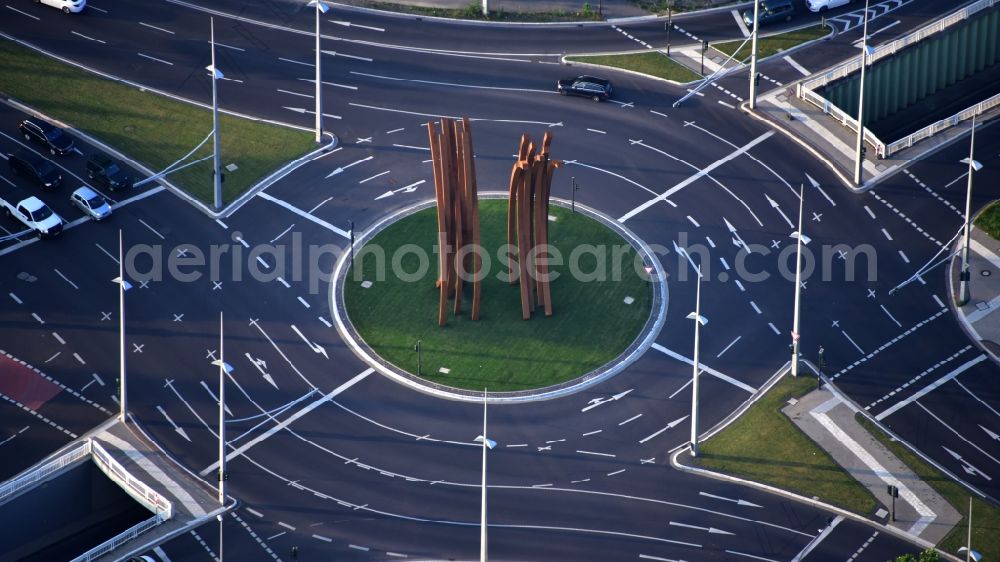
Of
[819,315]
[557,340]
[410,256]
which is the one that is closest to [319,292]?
[410,256]

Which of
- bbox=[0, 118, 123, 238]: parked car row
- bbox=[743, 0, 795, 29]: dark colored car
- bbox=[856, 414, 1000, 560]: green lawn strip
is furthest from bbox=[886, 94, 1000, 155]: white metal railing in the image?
bbox=[0, 118, 123, 238]: parked car row

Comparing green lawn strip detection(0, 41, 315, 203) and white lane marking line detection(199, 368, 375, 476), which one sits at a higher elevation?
green lawn strip detection(0, 41, 315, 203)

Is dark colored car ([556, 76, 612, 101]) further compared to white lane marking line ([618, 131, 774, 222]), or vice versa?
dark colored car ([556, 76, 612, 101])

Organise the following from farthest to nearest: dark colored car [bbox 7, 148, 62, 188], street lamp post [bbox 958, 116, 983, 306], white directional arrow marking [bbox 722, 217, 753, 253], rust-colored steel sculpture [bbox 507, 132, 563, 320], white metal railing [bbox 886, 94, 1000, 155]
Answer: white metal railing [bbox 886, 94, 1000, 155]
dark colored car [bbox 7, 148, 62, 188]
white directional arrow marking [bbox 722, 217, 753, 253]
street lamp post [bbox 958, 116, 983, 306]
rust-colored steel sculpture [bbox 507, 132, 563, 320]

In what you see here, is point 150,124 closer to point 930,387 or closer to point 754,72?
point 754,72

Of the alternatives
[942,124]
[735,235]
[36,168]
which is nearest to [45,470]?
[36,168]

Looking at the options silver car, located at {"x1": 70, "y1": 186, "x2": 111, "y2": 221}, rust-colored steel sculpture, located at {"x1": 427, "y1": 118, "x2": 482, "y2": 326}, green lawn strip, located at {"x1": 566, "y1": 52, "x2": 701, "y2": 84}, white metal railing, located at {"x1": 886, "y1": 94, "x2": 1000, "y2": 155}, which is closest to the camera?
rust-colored steel sculpture, located at {"x1": 427, "y1": 118, "x2": 482, "y2": 326}

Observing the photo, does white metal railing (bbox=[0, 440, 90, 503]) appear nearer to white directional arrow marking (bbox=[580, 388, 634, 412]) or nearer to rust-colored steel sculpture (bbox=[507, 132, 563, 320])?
rust-colored steel sculpture (bbox=[507, 132, 563, 320])
